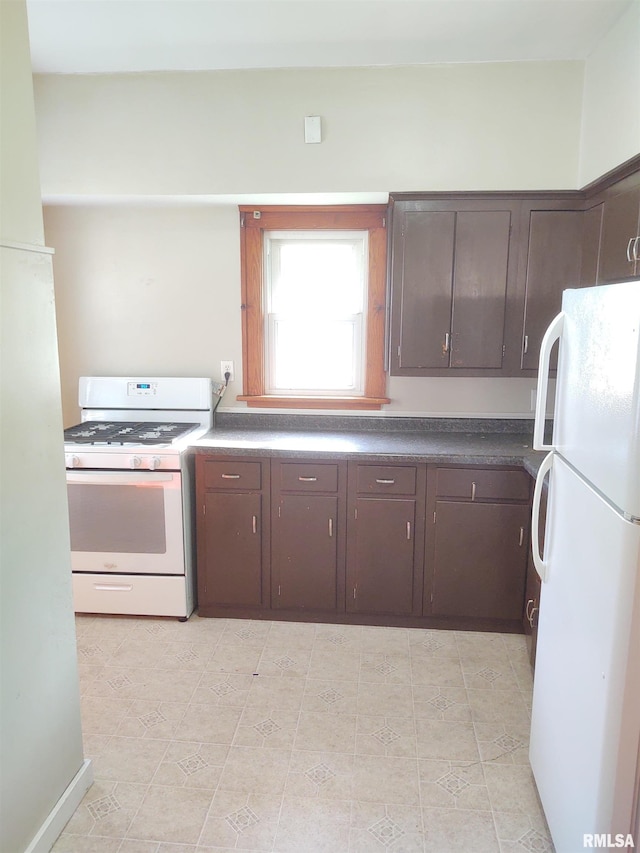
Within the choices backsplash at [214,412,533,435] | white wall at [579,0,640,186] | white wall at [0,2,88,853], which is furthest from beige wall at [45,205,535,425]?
white wall at [0,2,88,853]

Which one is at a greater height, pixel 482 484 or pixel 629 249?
pixel 629 249

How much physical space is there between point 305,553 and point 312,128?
204cm

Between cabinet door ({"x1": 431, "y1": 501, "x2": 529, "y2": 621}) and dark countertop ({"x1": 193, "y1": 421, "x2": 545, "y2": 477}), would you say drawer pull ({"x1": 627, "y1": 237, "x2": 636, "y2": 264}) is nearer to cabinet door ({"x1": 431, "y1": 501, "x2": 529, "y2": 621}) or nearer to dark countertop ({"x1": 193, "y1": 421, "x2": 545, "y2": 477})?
dark countertop ({"x1": 193, "y1": 421, "x2": 545, "y2": 477})

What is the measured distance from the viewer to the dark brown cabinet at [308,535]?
2.90 metres

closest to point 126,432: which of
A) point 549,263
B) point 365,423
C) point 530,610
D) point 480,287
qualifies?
point 365,423

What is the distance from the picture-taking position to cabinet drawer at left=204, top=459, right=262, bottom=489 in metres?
2.92

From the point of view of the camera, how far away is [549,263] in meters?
2.85

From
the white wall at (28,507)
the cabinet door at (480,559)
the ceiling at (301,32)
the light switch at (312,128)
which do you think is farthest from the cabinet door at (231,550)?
the ceiling at (301,32)

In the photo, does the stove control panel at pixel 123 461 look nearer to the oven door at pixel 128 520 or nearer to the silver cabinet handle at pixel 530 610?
the oven door at pixel 128 520

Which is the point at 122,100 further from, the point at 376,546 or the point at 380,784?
the point at 380,784

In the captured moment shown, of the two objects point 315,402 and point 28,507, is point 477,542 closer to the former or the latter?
point 315,402

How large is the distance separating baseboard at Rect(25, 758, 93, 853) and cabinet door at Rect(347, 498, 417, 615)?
4.57ft

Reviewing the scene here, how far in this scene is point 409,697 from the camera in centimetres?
243

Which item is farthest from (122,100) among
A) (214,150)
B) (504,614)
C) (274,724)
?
(504,614)
